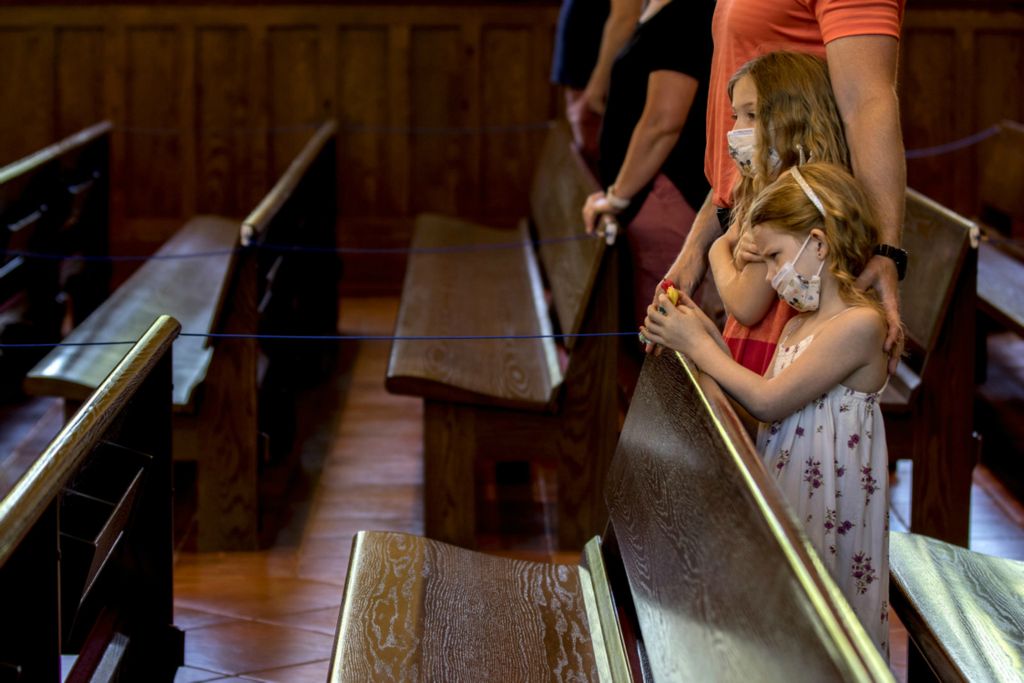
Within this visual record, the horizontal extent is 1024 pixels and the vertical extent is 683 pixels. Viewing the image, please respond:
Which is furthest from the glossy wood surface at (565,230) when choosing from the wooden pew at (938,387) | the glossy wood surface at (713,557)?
the glossy wood surface at (713,557)

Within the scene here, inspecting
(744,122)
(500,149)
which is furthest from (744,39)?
(500,149)

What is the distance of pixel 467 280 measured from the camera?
5.52 m

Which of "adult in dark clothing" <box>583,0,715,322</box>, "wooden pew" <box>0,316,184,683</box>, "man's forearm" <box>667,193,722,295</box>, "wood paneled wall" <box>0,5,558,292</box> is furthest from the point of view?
"wood paneled wall" <box>0,5,558,292</box>

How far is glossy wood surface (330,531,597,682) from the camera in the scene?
2232 millimetres

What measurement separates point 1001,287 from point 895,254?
305 centimetres

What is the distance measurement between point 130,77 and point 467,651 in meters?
5.97

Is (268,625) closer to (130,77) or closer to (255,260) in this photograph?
(255,260)

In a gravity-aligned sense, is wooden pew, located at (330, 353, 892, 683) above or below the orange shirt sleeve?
below

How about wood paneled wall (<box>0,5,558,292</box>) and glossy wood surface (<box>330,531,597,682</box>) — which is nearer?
glossy wood surface (<box>330,531,597,682</box>)

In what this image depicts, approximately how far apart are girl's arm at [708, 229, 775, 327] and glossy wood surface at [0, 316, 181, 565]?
40.4 inches

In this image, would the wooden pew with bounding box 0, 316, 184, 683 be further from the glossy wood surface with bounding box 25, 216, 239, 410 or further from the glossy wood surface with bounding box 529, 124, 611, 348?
the glossy wood surface with bounding box 529, 124, 611, 348

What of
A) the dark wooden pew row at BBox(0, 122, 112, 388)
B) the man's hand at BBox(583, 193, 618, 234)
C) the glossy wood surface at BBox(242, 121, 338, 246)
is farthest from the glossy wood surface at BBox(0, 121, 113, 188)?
the man's hand at BBox(583, 193, 618, 234)

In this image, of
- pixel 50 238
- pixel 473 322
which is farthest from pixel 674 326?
pixel 50 238

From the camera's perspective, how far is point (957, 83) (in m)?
7.69
